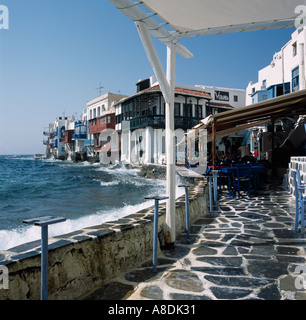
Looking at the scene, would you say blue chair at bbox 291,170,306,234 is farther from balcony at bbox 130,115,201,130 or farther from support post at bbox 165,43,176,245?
balcony at bbox 130,115,201,130

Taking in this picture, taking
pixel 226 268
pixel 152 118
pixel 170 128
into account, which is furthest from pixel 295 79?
pixel 226 268

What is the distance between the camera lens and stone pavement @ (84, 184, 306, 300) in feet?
8.88

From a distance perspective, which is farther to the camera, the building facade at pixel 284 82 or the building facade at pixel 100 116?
the building facade at pixel 100 116

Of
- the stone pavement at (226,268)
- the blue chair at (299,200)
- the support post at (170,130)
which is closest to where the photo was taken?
the stone pavement at (226,268)

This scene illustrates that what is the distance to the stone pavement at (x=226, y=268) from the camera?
8.88ft

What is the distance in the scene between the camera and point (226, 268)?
3.29 meters

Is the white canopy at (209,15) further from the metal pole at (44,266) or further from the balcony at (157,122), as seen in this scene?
the balcony at (157,122)

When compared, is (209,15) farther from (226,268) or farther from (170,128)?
(226,268)

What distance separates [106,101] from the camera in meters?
44.3

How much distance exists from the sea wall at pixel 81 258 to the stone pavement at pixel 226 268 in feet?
0.49

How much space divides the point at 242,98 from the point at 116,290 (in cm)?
4252

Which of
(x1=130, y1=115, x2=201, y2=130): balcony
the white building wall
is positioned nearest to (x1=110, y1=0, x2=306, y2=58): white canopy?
the white building wall

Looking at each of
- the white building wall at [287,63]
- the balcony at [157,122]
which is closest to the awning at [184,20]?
the white building wall at [287,63]

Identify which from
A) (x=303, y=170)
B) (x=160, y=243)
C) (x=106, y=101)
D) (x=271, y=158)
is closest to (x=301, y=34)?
(x=271, y=158)
